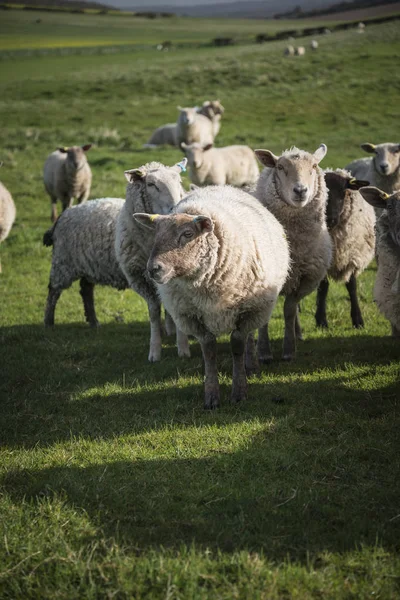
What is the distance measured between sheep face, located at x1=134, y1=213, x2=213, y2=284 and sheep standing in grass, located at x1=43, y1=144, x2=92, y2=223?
1024cm

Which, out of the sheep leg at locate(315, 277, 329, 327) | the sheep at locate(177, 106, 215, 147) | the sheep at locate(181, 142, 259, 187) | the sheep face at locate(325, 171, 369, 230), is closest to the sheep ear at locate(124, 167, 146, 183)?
the sheep face at locate(325, 171, 369, 230)

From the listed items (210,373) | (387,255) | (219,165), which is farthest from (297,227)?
(219,165)

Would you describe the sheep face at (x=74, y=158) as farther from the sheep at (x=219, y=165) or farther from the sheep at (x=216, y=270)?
the sheep at (x=216, y=270)

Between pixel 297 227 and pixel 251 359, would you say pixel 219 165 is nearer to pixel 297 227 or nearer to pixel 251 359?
pixel 297 227

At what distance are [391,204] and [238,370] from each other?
78.9 inches

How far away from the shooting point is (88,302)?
884 cm

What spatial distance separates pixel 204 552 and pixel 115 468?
4.14 feet

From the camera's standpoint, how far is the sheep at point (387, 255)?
572 centimetres

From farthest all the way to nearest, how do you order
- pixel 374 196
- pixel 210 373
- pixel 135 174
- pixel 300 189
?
pixel 135 174
pixel 300 189
pixel 374 196
pixel 210 373

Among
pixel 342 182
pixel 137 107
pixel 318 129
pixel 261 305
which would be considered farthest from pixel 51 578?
pixel 137 107

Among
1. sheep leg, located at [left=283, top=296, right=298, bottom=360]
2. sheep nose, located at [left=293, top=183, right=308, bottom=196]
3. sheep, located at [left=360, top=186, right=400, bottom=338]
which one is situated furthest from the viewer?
sheep leg, located at [left=283, top=296, right=298, bottom=360]

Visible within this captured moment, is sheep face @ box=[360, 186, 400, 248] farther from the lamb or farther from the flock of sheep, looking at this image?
the lamb

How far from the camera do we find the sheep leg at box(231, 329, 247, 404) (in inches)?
219

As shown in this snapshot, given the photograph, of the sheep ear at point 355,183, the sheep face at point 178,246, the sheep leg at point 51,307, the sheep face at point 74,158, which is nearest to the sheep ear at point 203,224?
the sheep face at point 178,246
